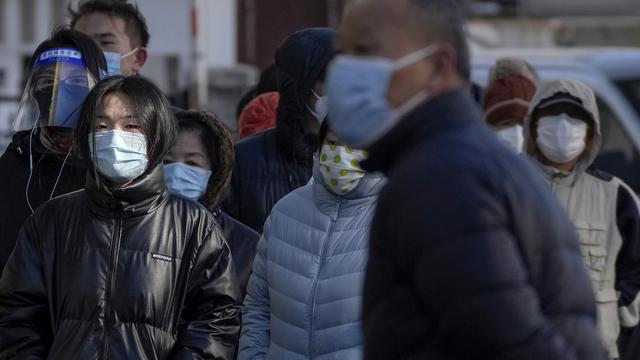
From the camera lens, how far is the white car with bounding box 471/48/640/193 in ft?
30.4

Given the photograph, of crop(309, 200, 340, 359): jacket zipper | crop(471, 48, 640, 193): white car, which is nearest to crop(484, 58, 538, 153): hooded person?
crop(471, 48, 640, 193): white car

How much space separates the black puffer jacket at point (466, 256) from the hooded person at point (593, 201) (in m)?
3.32

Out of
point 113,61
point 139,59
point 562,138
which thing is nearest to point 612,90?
point 562,138

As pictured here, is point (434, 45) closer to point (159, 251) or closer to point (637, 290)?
point (159, 251)

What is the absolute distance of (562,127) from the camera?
6.36m

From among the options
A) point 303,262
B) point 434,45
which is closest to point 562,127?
point 303,262

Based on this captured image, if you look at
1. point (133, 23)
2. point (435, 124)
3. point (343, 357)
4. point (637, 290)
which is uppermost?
point (435, 124)

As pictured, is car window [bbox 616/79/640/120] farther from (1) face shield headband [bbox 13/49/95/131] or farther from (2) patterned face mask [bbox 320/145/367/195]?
(2) patterned face mask [bbox 320/145/367/195]

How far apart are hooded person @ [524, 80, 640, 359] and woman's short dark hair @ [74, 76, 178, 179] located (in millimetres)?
2145

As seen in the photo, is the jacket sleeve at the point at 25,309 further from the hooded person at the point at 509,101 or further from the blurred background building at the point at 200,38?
the blurred background building at the point at 200,38

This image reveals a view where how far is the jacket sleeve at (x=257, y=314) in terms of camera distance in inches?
175

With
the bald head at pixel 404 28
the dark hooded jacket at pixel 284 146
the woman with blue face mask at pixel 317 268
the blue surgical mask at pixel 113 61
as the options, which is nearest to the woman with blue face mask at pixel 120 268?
the woman with blue face mask at pixel 317 268

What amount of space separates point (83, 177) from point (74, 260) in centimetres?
79

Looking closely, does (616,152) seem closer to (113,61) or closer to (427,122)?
(113,61)
